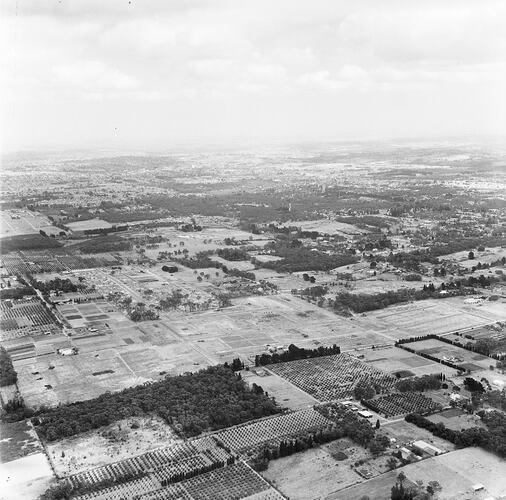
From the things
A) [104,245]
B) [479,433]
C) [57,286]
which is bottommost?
[479,433]

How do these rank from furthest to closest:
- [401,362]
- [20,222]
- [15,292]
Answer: [20,222] < [15,292] < [401,362]

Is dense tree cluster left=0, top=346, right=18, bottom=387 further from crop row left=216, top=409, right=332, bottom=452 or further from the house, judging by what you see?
the house

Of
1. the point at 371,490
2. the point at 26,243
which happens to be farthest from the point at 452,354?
the point at 26,243

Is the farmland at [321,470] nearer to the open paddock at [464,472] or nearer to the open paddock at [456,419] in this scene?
the open paddock at [464,472]

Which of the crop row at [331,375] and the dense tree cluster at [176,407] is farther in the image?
the crop row at [331,375]

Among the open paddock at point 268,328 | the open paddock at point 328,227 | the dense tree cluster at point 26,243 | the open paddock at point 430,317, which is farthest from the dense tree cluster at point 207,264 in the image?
the open paddock at point 328,227

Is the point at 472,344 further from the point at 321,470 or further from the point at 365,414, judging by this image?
the point at 321,470
